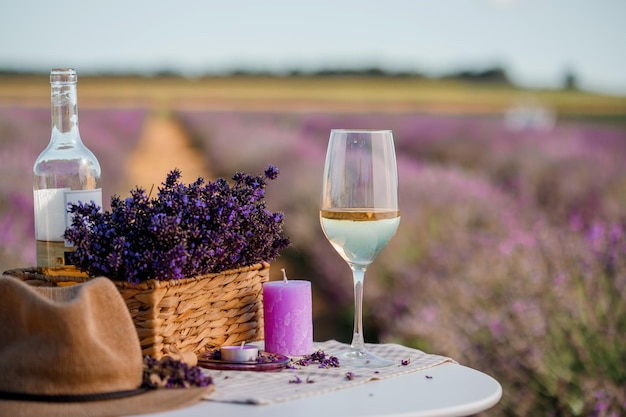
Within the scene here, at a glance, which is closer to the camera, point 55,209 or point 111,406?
point 111,406

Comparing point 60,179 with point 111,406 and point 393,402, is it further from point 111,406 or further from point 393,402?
point 393,402

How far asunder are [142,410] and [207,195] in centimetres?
55

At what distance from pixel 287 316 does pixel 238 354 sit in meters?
0.17

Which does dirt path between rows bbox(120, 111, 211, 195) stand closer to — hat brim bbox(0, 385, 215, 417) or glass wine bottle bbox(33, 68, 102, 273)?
glass wine bottle bbox(33, 68, 102, 273)

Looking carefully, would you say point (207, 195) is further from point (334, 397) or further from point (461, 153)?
point (461, 153)

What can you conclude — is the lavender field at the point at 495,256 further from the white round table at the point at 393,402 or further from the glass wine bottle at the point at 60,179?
the glass wine bottle at the point at 60,179

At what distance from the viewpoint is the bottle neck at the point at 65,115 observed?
6.55 feet

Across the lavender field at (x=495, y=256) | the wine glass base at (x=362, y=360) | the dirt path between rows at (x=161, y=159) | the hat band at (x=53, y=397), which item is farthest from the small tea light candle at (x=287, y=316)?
the dirt path between rows at (x=161, y=159)

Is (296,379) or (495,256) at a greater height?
(296,379)

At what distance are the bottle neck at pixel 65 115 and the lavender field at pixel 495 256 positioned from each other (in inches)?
118

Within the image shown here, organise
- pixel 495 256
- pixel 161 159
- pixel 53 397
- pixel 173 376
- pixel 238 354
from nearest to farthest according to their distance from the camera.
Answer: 1. pixel 53 397
2. pixel 173 376
3. pixel 238 354
4. pixel 495 256
5. pixel 161 159

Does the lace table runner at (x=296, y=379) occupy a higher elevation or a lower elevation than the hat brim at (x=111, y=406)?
lower

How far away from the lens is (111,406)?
5.15 ft

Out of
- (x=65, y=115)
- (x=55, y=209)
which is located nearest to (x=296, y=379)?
(x=55, y=209)
